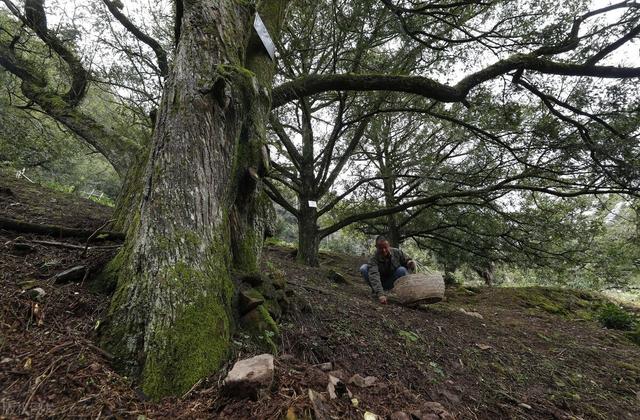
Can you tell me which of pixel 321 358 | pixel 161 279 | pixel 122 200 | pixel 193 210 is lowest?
pixel 321 358

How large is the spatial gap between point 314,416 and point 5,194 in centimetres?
421

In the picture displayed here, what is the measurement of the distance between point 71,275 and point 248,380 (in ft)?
4.23

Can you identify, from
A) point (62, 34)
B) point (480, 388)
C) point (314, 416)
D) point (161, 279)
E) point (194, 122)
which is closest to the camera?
point (314, 416)

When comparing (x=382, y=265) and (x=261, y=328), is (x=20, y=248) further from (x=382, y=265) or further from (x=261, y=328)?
(x=382, y=265)

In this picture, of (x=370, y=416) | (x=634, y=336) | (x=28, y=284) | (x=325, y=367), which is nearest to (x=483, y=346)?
(x=325, y=367)

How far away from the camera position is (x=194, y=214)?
66.4 inches

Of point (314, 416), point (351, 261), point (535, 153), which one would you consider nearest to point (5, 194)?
point (314, 416)

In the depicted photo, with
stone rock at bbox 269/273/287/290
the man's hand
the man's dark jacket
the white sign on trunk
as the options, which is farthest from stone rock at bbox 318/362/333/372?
the man's hand

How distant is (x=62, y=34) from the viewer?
4.39 metres

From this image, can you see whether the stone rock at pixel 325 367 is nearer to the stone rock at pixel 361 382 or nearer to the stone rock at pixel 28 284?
the stone rock at pixel 361 382

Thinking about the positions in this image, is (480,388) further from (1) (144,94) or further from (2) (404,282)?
(1) (144,94)

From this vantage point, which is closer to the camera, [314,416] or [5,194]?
[314,416]

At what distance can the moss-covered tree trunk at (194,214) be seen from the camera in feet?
4.39

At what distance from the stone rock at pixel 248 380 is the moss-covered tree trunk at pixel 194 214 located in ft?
0.65
